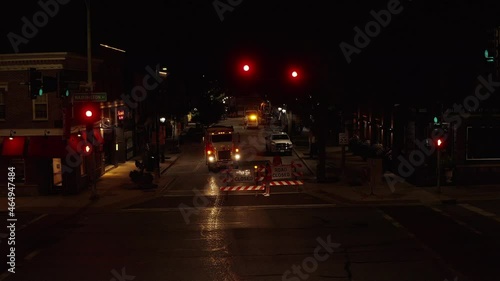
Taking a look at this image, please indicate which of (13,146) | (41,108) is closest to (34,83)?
(41,108)

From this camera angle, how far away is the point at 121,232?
1775 cm

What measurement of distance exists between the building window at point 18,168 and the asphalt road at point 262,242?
5337mm

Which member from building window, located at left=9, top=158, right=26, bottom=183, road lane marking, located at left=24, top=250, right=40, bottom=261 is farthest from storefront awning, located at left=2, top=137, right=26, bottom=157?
road lane marking, located at left=24, top=250, right=40, bottom=261

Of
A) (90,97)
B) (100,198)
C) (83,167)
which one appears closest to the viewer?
(90,97)

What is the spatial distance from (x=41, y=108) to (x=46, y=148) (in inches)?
78.0

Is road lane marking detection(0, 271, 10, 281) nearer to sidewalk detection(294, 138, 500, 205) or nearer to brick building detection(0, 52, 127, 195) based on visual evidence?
brick building detection(0, 52, 127, 195)

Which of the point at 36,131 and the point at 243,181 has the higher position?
the point at 36,131

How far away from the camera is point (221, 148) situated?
1401 inches

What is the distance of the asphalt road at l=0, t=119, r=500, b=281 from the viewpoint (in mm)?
12883

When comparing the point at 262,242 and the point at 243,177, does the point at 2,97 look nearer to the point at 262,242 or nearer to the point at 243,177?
the point at 243,177

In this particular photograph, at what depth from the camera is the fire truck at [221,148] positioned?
1403 inches

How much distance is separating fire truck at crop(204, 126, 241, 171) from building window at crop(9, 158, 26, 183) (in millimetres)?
12313

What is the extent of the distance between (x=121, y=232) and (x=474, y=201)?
1368 centimetres

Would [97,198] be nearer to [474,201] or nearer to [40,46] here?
[40,46]
